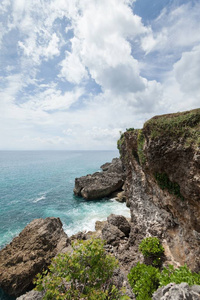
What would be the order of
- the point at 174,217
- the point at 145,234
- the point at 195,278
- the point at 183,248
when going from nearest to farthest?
1. the point at 195,278
2. the point at 183,248
3. the point at 174,217
4. the point at 145,234

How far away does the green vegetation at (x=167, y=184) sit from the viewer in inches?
558

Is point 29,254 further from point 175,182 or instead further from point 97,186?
point 97,186

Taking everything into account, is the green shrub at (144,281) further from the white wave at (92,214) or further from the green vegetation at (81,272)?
the white wave at (92,214)

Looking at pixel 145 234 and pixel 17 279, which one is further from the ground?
pixel 145 234

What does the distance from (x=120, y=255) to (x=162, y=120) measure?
16.3 m

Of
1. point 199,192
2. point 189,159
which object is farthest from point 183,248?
point 189,159

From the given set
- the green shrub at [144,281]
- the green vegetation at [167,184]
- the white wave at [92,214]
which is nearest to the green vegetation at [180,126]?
the green vegetation at [167,184]

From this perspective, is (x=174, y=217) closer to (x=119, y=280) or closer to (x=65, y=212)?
(x=119, y=280)

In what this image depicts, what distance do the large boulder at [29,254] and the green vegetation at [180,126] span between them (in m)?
20.8

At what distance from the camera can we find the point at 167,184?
50.6 feet

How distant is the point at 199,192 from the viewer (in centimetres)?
1168

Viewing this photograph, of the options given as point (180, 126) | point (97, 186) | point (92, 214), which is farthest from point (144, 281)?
point (97, 186)

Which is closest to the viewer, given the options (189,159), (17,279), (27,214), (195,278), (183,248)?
(195,278)

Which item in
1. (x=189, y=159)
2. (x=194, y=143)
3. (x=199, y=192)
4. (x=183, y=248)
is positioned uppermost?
(x=194, y=143)
